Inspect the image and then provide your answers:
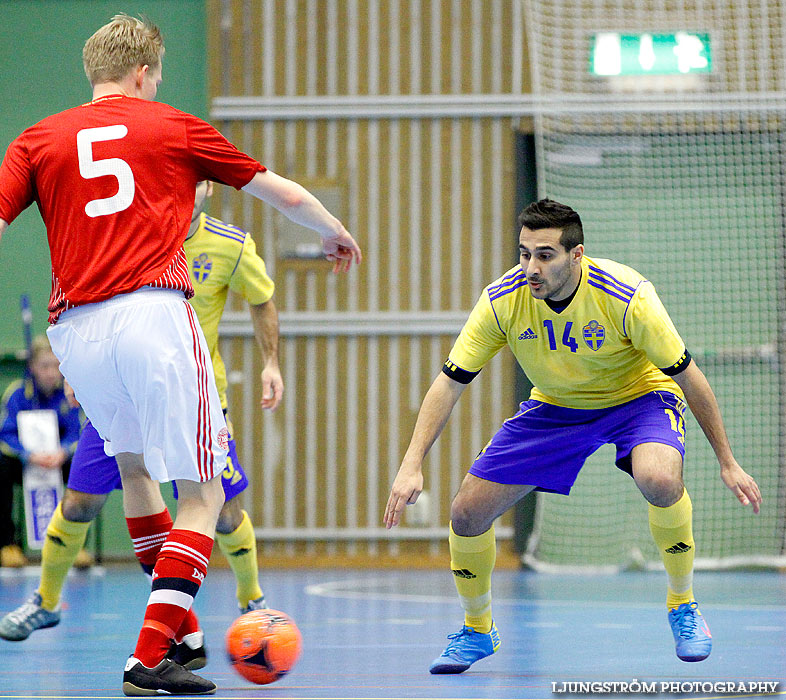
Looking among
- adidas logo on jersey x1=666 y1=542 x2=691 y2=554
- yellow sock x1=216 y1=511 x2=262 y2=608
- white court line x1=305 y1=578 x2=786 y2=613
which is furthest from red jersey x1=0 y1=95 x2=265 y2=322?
white court line x1=305 y1=578 x2=786 y2=613

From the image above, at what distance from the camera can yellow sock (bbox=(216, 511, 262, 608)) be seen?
5047 millimetres

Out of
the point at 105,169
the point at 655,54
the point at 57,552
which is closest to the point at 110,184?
the point at 105,169

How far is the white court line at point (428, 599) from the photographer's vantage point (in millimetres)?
6664

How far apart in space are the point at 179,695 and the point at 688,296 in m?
6.91

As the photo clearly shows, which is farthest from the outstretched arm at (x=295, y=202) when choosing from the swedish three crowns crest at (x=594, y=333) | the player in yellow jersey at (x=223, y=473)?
the player in yellow jersey at (x=223, y=473)

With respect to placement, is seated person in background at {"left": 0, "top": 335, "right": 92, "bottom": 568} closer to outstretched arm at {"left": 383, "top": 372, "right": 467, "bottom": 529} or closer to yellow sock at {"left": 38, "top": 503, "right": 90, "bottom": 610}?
yellow sock at {"left": 38, "top": 503, "right": 90, "bottom": 610}

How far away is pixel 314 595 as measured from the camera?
7.45m

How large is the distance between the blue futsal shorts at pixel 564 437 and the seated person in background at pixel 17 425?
17.9 ft

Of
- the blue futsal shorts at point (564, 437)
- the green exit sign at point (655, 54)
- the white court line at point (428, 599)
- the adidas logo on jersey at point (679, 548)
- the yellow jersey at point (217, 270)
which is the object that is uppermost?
the green exit sign at point (655, 54)

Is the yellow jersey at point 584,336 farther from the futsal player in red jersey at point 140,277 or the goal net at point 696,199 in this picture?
the goal net at point 696,199

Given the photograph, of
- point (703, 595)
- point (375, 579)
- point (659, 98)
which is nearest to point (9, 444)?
point (375, 579)

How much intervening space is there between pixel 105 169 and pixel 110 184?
44 millimetres

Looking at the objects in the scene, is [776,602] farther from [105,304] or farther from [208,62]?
[208,62]

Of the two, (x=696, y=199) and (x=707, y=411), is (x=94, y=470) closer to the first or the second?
(x=707, y=411)
